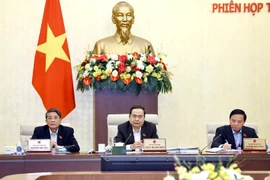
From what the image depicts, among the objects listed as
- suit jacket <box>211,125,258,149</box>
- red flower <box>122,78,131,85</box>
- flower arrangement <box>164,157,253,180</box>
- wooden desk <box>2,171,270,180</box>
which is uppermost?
red flower <box>122,78,131,85</box>

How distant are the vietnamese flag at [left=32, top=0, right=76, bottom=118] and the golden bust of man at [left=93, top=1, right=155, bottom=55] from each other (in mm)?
468

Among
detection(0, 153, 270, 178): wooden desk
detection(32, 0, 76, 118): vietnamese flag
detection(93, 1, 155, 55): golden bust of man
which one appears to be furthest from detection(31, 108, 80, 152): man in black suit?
detection(93, 1, 155, 55): golden bust of man

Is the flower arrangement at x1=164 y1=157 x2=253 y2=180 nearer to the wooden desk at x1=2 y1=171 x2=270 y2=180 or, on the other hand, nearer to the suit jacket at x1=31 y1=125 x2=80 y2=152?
the wooden desk at x1=2 y1=171 x2=270 y2=180

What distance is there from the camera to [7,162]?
4.90 metres

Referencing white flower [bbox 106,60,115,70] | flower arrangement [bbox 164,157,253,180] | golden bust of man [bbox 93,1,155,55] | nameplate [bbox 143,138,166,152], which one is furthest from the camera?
golden bust of man [bbox 93,1,155,55]

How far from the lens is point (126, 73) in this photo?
6.74 metres

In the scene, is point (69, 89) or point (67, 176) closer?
point (67, 176)

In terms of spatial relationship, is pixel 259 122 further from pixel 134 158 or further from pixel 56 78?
pixel 134 158

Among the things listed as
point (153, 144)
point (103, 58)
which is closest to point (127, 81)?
point (103, 58)

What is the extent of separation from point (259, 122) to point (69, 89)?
265 centimetres

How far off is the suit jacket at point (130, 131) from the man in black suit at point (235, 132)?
2.11ft

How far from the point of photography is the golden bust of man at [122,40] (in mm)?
7438

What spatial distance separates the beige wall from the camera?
816 cm

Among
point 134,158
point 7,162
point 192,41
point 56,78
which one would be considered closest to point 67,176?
point 134,158
